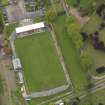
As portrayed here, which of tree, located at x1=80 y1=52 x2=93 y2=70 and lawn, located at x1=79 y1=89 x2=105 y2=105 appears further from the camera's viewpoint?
tree, located at x1=80 y1=52 x2=93 y2=70

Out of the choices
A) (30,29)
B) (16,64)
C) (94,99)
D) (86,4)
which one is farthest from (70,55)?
(86,4)

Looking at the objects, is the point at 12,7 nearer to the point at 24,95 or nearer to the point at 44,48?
the point at 44,48

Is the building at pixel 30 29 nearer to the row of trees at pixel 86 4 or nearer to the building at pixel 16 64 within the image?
the building at pixel 16 64

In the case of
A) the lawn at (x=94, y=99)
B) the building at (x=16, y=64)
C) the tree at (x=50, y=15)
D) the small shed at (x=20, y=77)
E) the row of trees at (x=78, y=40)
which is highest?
the tree at (x=50, y=15)

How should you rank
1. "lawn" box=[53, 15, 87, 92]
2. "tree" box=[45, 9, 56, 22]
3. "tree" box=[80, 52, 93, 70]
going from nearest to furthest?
"tree" box=[80, 52, 93, 70] → "lawn" box=[53, 15, 87, 92] → "tree" box=[45, 9, 56, 22]

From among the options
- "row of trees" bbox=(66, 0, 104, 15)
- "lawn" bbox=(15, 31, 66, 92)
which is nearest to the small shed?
"lawn" bbox=(15, 31, 66, 92)

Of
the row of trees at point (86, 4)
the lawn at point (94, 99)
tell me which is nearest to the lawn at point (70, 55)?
the lawn at point (94, 99)

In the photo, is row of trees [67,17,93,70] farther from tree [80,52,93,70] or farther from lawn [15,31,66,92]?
lawn [15,31,66,92]
